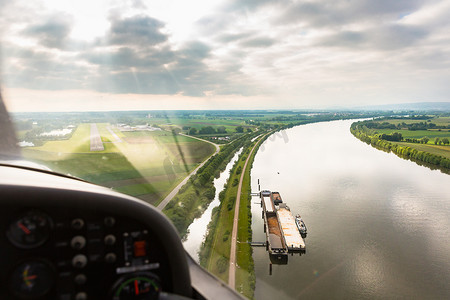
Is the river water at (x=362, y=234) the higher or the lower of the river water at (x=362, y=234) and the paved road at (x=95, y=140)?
the lower

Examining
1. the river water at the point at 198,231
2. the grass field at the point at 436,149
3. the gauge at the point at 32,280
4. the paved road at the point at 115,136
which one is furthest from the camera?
the grass field at the point at 436,149

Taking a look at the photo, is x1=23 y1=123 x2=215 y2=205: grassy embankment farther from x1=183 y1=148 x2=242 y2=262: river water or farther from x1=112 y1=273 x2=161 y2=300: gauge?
x1=112 y1=273 x2=161 y2=300: gauge

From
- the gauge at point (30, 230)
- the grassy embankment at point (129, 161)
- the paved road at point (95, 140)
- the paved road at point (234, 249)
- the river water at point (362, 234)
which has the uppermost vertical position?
the gauge at point (30, 230)

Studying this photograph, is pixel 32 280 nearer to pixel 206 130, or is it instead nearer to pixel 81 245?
pixel 81 245

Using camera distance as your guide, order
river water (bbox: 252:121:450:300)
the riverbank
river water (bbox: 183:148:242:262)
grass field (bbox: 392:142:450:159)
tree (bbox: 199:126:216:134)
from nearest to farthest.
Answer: river water (bbox: 252:121:450:300)
river water (bbox: 183:148:242:262)
the riverbank
grass field (bbox: 392:142:450:159)
tree (bbox: 199:126:216:134)

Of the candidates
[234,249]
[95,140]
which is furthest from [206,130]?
[234,249]

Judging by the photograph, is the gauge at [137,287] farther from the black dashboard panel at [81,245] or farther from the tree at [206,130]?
the tree at [206,130]


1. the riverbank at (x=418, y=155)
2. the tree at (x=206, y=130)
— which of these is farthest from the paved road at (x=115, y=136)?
the riverbank at (x=418, y=155)

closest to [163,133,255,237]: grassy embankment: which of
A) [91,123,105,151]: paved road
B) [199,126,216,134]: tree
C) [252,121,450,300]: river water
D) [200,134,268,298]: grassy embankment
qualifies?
[200,134,268,298]: grassy embankment
